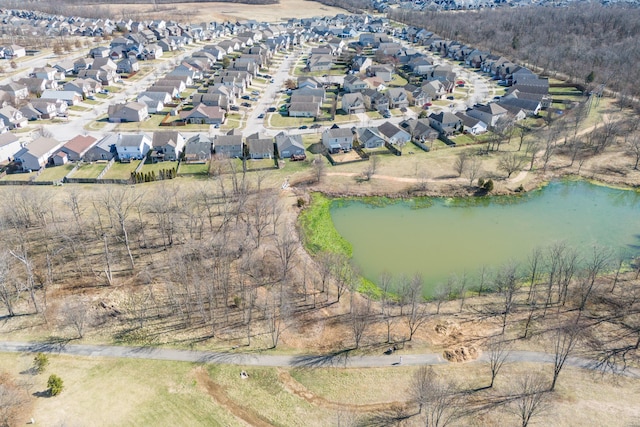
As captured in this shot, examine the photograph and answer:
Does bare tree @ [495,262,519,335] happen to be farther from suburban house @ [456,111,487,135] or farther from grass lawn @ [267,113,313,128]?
grass lawn @ [267,113,313,128]

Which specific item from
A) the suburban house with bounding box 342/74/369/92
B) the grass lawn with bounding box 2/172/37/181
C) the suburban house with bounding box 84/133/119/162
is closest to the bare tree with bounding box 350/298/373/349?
the suburban house with bounding box 84/133/119/162

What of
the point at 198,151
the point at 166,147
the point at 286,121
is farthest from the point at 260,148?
the point at 286,121

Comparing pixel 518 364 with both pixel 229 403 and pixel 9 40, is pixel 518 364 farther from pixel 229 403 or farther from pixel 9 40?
pixel 9 40

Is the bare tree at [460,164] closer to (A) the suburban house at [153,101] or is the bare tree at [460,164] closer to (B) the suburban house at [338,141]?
(B) the suburban house at [338,141]

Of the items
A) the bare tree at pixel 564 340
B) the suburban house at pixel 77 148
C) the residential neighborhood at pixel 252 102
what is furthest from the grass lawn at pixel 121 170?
the bare tree at pixel 564 340

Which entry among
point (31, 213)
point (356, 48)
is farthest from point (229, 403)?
point (356, 48)

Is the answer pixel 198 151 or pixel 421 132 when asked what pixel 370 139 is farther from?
pixel 198 151
